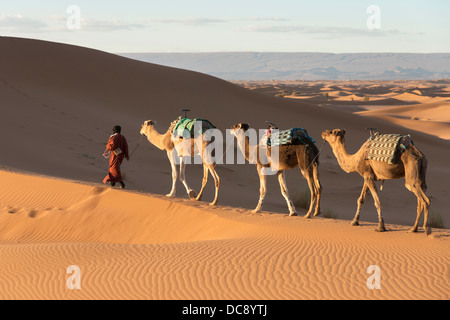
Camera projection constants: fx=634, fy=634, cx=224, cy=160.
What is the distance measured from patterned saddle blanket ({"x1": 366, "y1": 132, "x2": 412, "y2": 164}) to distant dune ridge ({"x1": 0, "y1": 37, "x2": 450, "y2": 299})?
4.36 ft

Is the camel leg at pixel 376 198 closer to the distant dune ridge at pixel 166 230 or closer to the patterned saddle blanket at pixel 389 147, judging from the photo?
the distant dune ridge at pixel 166 230

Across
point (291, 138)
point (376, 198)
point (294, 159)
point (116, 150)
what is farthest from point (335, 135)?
point (116, 150)

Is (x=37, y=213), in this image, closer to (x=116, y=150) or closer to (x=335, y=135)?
(x=116, y=150)

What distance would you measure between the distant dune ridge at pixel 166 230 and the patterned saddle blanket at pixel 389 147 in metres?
1.33

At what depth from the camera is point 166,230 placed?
41.8 ft

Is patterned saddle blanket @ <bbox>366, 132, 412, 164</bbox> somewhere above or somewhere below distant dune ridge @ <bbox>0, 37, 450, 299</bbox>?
above

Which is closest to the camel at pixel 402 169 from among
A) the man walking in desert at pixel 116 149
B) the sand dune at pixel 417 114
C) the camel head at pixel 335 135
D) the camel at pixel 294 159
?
the camel head at pixel 335 135

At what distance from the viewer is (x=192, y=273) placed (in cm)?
842

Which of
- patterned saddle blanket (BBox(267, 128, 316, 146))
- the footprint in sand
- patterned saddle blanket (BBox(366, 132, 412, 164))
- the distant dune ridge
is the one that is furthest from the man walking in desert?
patterned saddle blanket (BBox(366, 132, 412, 164))

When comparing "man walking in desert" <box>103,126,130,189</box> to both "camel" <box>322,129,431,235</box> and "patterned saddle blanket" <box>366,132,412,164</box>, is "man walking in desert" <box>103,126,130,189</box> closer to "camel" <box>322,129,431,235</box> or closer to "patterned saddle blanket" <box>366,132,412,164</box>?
"camel" <box>322,129,431,235</box>

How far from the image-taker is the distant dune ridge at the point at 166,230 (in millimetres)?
8008

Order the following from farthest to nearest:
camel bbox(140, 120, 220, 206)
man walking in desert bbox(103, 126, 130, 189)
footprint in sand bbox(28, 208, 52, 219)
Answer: man walking in desert bbox(103, 126, 130, 189)
footprint in sand bbox(28, 208, 52, 219)
camel bbox(140, 120, 220, 206)

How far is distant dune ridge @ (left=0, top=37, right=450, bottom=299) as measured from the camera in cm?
801

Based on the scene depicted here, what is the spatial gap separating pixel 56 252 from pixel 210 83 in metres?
33.7
